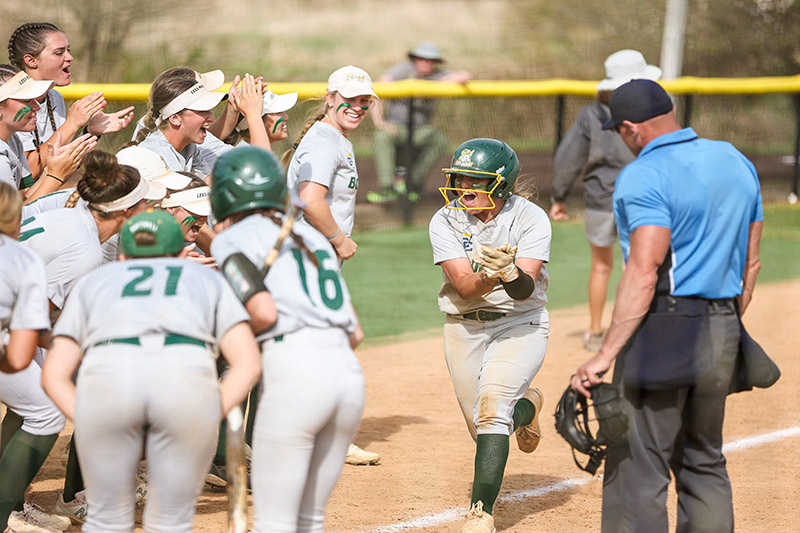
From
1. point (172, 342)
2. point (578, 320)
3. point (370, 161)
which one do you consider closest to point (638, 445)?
point (172, 342)

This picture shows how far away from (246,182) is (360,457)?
9.23 ft

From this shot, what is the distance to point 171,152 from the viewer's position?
5.84m

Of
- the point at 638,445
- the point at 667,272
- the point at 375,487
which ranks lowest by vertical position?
the point at 375,487

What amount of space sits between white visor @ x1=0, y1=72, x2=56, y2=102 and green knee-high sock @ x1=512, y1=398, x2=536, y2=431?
2927 mm

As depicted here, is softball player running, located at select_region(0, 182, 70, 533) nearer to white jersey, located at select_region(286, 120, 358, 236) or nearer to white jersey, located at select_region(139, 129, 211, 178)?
white jersey, located at select_region(139, 129, 211, 178)

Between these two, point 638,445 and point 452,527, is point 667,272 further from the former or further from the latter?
point 452,527

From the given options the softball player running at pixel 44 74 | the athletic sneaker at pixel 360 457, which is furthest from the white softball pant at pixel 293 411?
the softball player running at pixel 44 74

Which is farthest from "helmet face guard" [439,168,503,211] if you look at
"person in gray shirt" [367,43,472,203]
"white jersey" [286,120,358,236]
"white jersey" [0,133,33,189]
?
"person in gray shirt" [367,43,472,203]

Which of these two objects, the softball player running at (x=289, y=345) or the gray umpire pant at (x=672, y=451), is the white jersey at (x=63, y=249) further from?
the gray umpire pant at (x=672, y=451)

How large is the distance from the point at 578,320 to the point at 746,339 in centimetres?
581

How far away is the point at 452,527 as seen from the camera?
529 cm

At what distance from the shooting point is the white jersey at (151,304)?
11.5ft

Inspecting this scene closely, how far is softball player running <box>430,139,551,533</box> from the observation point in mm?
5180

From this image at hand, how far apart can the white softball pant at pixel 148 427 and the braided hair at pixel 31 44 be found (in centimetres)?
310
